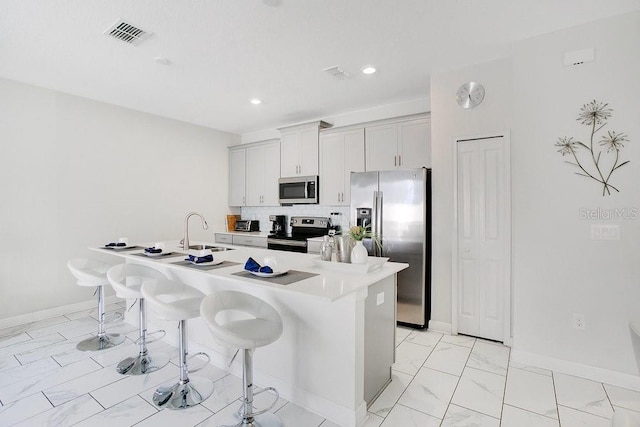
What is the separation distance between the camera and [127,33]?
8.45 feet

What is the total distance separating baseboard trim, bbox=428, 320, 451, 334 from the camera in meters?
3.36

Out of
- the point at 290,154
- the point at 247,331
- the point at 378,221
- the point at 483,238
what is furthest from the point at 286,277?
the point at 290,154

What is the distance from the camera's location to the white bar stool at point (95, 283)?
301cm

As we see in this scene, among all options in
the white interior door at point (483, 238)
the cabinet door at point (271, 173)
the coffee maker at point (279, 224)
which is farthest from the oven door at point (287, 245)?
the white interior door at point (483, 238)

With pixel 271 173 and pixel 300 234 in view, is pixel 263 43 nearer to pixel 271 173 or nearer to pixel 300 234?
pixel 271 173

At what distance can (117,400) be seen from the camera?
87.1 inches

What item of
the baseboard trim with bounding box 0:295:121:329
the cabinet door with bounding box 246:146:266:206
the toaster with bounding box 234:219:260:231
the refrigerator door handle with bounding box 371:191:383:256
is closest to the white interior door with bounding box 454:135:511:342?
the refrigerator door handle with bounding box 371:191:383:256

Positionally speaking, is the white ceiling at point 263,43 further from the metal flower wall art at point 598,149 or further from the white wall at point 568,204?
the metal flower wall art at point 598,149

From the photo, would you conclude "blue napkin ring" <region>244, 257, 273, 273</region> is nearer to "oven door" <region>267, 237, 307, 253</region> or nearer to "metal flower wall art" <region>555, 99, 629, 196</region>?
"oven door" <region>267, 237, 307, 253</region>

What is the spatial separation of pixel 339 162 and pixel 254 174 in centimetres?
180

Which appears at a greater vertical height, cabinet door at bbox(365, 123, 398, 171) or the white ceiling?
the white ceiling

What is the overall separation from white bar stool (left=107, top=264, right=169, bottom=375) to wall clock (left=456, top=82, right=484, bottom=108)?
3.26 meters

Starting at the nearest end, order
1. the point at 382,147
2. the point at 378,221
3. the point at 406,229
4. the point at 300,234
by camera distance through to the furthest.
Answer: the point at 406,229, the point at 378,221, the point at 382,147, the point at 300,234

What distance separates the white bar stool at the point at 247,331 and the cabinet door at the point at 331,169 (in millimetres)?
2758
